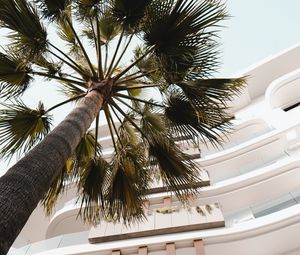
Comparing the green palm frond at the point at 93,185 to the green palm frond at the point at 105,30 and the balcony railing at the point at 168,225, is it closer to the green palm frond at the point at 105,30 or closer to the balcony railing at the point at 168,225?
the green palm frond at the point at 105,30

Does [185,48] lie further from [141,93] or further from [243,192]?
[243,192]

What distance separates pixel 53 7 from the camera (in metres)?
5.16

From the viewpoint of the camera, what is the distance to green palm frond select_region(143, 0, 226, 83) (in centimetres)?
479

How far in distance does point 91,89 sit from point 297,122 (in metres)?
15.5

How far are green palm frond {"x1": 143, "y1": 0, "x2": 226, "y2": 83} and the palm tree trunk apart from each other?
5.20 feet

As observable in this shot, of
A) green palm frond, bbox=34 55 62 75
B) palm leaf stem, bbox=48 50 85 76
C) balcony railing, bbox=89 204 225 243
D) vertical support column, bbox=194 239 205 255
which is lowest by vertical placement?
palm leaf stem, bbox=48 50 85 76

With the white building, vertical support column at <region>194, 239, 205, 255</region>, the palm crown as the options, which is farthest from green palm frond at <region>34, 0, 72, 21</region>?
vertical support column at <region>194, 239, 205, 255</region>

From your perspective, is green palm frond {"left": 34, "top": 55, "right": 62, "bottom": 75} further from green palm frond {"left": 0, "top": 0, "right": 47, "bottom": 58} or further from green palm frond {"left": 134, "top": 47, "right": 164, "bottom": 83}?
green palm frond {"left": 134, "top": 47, "right": 164, "bottom": 83}

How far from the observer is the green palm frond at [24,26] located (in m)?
4.59

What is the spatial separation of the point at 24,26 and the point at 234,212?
12899mm

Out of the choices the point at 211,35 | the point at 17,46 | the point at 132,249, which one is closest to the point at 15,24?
the point at 17,46

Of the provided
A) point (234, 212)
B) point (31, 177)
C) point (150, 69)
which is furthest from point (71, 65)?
point (234, 212)

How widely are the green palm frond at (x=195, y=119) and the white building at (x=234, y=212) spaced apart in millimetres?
2199

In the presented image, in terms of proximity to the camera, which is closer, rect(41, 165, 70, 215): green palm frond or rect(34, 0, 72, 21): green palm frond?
rect(34, 0, 72, 21): green palm frond
